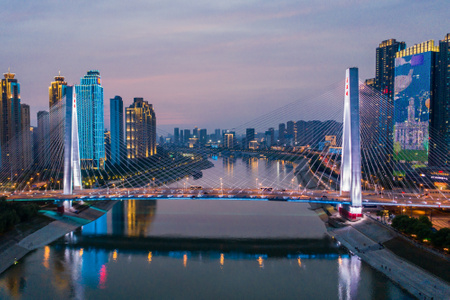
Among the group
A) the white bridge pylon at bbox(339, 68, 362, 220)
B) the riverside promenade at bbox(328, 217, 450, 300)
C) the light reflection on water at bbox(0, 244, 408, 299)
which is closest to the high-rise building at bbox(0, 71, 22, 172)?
the light reflection on water at bbox(0, 244, 408, 299)

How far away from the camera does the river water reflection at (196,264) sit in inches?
319

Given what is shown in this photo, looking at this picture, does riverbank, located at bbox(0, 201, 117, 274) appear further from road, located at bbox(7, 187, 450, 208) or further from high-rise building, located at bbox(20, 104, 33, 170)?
high-rise building, located at bbox(20, 104, 33, 170)

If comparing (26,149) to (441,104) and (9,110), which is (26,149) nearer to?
(9,110)

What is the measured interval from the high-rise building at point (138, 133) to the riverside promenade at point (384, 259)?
20590mm

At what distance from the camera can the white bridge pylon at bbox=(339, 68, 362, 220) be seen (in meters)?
12.2

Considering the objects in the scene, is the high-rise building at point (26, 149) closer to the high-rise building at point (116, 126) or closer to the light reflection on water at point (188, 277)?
the high-rise building at point (116, 126)

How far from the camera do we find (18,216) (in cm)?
1154

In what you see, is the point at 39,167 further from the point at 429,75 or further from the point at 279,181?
the point at 429,75

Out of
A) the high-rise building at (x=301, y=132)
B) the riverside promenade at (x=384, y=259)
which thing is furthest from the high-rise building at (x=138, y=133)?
the riverside promenade at (x=384, y=259)

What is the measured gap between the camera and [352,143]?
12.6 m

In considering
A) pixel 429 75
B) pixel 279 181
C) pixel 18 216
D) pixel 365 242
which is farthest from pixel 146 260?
pixel 429 75

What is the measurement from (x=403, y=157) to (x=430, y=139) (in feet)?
8.00

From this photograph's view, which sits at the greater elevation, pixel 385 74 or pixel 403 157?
pixel 385 74

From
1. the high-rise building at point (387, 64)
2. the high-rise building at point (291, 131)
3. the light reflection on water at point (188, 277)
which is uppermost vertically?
the high-rise building at point (387, 64)
